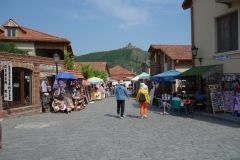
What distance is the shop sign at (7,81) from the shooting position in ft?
35.8

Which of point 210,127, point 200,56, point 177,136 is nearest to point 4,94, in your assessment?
point 177,136

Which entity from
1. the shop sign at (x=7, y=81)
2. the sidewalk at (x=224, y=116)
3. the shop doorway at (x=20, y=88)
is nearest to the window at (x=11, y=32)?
the shop doorway at (x=20, y=88)

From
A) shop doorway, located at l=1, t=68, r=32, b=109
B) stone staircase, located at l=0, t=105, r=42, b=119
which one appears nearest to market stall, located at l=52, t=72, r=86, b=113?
stone staircase, located at l=0, t=105, r=42, b=119

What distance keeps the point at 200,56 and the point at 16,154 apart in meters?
11.3

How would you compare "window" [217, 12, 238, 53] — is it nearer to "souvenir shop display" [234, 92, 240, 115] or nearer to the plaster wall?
"souvenir shop display" [234, 92, 240, 115]

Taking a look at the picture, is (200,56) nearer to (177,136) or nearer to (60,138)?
(177,136)

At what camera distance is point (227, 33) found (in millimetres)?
11906

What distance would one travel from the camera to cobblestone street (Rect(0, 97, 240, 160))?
5.51 m

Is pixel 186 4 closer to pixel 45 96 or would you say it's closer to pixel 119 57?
pixel 45 96

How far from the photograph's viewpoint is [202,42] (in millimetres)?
13539

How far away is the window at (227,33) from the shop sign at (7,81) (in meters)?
10.6

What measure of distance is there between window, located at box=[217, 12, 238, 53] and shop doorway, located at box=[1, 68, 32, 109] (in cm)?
1042

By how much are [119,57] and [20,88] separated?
101 m

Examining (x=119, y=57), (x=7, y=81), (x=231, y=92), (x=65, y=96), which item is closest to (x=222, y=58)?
(x=231, y=92)
